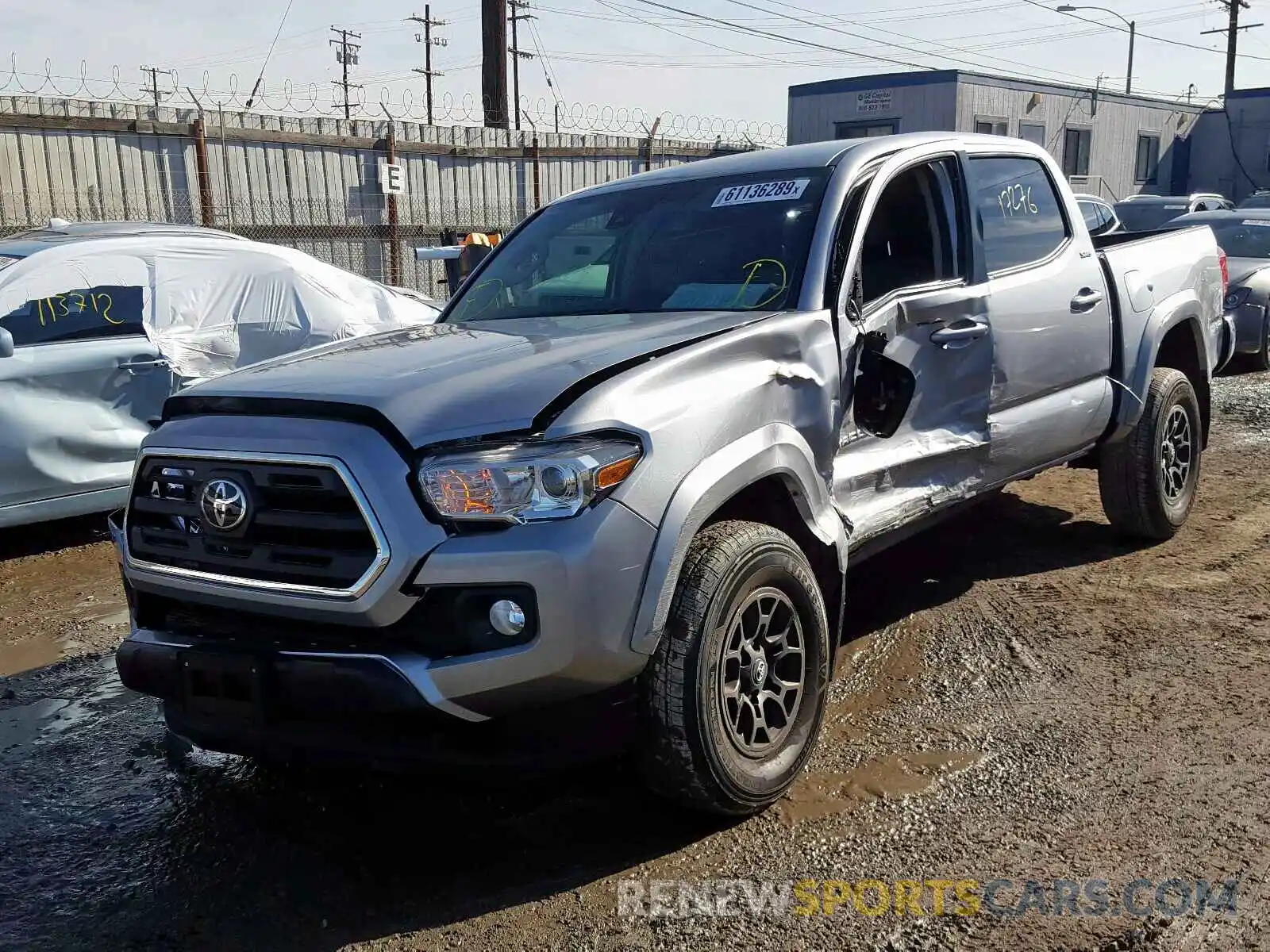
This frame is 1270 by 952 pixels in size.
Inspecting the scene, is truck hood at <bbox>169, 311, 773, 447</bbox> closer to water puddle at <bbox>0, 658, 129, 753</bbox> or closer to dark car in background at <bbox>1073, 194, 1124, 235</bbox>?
water puddle at <bbox>0, 658, 129, 753</bbox>

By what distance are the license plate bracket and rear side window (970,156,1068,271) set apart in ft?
10.4

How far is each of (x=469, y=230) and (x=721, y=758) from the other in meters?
13.4

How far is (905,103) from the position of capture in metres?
27.8

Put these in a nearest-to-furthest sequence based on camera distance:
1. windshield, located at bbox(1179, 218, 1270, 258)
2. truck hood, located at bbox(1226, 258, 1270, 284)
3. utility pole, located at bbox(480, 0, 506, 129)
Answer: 1. truck hood, located at bbox(1226, 258, 1270, 284)
2. windshield, located at bbox(1179, 218, 1270, 258)
3. utility pole, located at bbox(480, 0, 506, 129)

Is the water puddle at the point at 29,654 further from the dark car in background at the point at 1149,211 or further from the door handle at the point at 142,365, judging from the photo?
the dark car in background at the point at 1149,211

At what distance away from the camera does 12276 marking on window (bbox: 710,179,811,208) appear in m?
4.00

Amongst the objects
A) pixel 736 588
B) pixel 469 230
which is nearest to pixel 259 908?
pixel 736 588

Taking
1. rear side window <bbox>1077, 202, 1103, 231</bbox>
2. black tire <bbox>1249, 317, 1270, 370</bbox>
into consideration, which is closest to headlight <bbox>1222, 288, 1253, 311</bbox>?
black tire <bbox>1249, 317, 1270, 370</bbox>

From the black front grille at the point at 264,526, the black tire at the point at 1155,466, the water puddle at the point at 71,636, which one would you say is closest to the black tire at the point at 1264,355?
the black tire at the point at 1155,466

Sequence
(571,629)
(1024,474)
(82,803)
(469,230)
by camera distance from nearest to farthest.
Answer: (571,629), (82,803), (1024,474), (469,230)

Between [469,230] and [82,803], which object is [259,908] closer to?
[82,803]

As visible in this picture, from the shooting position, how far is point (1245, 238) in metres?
12.5

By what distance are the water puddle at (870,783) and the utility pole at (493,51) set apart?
14784mm

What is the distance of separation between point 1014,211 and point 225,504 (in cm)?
348
